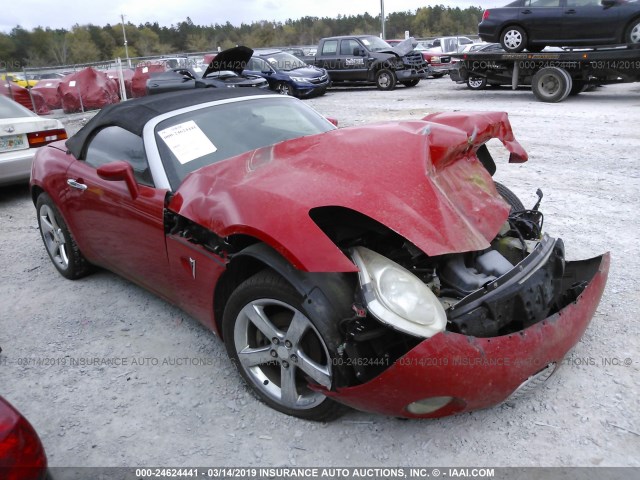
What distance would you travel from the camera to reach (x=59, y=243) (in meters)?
4.16

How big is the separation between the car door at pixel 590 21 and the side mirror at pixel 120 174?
12.0 meters

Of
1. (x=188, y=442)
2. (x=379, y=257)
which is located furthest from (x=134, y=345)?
(x=379, y=257)

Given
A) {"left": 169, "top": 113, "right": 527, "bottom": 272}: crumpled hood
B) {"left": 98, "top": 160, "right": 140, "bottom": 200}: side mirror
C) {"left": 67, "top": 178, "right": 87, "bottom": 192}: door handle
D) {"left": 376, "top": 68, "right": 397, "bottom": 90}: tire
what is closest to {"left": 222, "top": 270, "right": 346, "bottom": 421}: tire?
{"left": 169, "top": 113, "right": 527, "bottom": 272}: crumpled hood

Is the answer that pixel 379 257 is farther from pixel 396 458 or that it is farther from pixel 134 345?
pixel 134 345

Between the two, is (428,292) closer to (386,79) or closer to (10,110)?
(10,110)

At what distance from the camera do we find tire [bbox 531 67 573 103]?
11805mm

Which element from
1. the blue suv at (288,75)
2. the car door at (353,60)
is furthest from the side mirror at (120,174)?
the car door at (353,60)

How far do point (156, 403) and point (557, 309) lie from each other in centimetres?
211

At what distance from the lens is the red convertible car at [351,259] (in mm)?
2031

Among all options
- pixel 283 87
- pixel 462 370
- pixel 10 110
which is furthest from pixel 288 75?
pixel 462 370

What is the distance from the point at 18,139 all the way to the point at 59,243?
299 centimetres

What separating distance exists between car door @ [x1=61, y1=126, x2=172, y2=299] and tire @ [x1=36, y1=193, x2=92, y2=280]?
0.18 meters

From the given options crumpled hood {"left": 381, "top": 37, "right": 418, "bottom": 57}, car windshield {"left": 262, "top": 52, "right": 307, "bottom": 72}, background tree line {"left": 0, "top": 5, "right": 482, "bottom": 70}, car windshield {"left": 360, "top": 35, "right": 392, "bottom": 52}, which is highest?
background tree line {"left": 0, "top": 5, "right": 482, "bottom": 70}

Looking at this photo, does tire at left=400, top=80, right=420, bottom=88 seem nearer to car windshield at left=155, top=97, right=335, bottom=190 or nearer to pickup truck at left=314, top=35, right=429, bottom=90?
pickup truck at left=314, top=35, right=429, bottom=90
